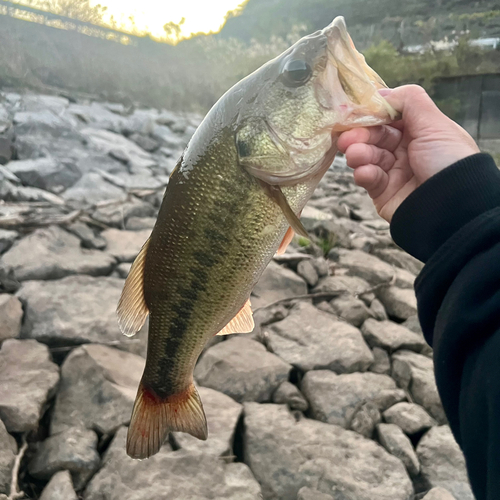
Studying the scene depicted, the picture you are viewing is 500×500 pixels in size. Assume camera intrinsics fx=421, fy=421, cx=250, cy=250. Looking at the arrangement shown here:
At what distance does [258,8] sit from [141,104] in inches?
134

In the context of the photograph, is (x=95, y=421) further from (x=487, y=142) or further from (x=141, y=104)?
(x=141, y=104)

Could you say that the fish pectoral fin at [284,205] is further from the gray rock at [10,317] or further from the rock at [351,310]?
the rock at [351,310]

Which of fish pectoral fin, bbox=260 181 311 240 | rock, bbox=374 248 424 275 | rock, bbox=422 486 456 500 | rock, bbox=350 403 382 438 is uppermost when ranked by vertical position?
fish pectoral fin, bbox=260 181 311 240

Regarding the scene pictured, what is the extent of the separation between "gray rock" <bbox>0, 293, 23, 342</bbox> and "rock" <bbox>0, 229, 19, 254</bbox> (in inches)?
32.8

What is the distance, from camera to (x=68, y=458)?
1.64 meters

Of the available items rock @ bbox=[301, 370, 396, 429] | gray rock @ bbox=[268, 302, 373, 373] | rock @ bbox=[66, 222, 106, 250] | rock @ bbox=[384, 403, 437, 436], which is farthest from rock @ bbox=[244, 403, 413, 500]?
rock @ bbox=[66, 222, 106, 250]

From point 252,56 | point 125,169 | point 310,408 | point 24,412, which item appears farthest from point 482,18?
point 24,412

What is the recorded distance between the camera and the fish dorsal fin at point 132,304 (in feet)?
4.18

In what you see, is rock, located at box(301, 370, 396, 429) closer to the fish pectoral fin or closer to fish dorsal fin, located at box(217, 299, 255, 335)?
fish dorsal fin, located at box(217, 299, 255, 335)

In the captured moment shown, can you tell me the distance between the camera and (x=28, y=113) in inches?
238

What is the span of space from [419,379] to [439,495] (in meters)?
0.80

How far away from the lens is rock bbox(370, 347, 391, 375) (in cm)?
255

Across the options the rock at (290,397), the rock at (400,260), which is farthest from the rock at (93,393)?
the rock at (400,260)

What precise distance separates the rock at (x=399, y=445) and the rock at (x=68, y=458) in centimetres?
130
